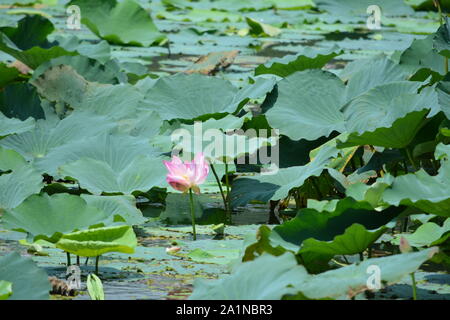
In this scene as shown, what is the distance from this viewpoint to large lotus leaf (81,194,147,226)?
2.21 metres

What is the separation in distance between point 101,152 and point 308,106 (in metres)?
0.62

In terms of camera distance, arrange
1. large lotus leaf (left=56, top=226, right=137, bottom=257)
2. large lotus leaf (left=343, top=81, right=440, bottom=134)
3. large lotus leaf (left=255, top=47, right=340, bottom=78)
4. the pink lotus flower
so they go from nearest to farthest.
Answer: large lotus leaf (left=56, top=226, right=137, bottom=257)
the pink lotus flower
large lotus leaf (left=343, top=81, right=440, bottom=134)
large lotus leaf (left=255, top=47, right=340, bottom=78)

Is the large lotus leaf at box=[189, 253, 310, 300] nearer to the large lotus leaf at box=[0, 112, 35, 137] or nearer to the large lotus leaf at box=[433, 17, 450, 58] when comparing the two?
the large lotus leaf at box=[433, 17, 450, 58]

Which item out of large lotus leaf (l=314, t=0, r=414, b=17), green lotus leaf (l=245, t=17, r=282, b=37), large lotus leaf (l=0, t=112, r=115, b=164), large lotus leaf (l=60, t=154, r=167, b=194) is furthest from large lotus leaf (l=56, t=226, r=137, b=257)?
large lotus leaf (l=314, t=0, r=414, b=17)

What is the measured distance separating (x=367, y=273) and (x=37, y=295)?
0.58 meters

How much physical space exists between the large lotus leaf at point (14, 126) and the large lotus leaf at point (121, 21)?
8.23 ft

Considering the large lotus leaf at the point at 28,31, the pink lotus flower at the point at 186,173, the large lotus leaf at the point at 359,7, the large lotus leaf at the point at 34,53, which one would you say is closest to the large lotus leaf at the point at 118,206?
the pink lotus flower at the point at 186,173

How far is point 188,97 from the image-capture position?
9.62ft

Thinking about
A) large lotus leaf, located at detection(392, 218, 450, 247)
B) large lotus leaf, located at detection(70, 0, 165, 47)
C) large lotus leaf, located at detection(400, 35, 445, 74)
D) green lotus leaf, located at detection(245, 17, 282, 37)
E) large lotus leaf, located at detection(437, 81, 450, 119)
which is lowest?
large lotus leaf, located at detection(392, 218, 450, 247)

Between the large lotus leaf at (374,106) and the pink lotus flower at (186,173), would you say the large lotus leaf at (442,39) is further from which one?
the pink lotus flower at (186,173)

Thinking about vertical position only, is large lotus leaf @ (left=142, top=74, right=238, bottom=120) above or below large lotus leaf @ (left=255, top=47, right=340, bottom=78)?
below

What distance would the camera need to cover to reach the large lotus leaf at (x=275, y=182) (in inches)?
92.7

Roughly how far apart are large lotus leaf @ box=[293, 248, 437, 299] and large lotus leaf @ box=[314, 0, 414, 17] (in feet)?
16.7

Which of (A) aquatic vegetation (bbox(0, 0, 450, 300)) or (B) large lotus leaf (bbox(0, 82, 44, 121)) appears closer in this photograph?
(A) aquatic vegetation (bbox(0, 0, 450, 300))
